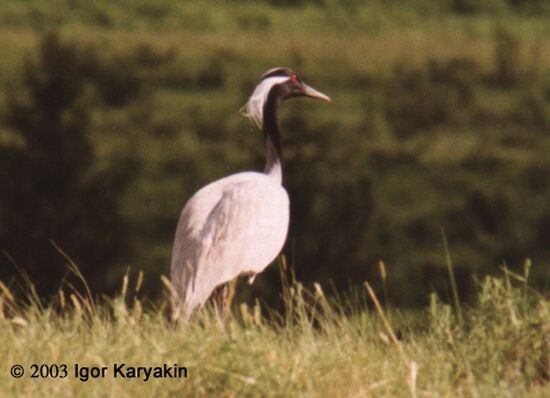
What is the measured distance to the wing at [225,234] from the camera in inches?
269

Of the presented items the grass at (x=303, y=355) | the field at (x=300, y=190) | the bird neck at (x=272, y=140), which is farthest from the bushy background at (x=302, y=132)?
the grass at (x=303, y=355)

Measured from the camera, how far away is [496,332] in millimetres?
4844

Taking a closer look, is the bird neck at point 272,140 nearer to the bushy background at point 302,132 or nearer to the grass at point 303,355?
the bushy background at point 302,132

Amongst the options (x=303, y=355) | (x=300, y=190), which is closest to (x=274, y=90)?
(x=303, y=355)

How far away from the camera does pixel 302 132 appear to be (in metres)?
15.9

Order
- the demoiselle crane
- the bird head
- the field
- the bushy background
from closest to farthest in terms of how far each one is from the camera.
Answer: the field
the demoiselle crane
the bird head
the bushy background

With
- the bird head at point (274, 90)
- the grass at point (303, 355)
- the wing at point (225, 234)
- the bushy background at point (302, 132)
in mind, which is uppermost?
the bird head at point (274, 90)

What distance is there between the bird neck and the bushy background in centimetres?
145

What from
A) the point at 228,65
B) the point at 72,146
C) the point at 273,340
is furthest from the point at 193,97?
the point at 273,340

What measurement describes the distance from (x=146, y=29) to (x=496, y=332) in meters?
20.4

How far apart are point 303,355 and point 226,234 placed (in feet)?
7.17

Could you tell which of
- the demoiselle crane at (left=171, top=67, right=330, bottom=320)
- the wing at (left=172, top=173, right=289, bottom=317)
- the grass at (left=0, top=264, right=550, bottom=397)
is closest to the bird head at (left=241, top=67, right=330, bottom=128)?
the demoiselle crane at (left=171, top=67, right=330, bottom=320)

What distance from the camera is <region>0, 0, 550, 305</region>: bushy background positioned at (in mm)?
13680

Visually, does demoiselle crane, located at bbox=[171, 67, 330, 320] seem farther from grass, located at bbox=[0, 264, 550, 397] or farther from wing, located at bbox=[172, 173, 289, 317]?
grass, located at bbox=[0, 264, 550, 397]
